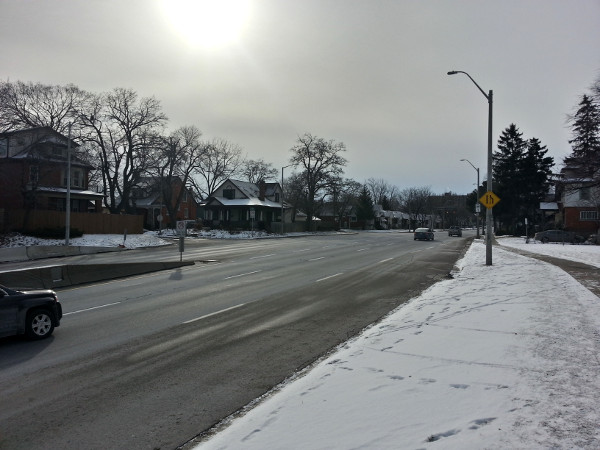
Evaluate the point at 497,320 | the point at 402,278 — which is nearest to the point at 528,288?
the point at 497,320

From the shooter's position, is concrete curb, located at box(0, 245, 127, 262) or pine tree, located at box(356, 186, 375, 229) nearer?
concrete curb, located at box(0, 245, 127, 262)

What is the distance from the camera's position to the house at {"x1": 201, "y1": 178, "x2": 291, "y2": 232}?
227ft

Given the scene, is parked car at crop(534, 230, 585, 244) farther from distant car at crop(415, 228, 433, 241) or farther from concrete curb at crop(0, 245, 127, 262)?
concrete curb at crop(0, 245, 127, 262)

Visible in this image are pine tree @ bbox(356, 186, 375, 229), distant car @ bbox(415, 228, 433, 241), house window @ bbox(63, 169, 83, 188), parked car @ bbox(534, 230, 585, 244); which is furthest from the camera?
pine tree @ bbox(356, 186, 375, 229)

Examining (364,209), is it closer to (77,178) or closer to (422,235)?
(422,235)

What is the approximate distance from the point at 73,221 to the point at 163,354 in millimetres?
37127

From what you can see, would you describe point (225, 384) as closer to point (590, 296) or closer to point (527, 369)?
point (527, 369)

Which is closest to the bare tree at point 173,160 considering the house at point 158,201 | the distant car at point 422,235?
the house at point 158,201

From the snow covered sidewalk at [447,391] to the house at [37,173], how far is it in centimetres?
3708

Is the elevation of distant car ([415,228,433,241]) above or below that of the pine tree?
below

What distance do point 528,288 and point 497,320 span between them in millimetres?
4453

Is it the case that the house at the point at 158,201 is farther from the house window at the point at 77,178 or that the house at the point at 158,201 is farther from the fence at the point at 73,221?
the fence at the point at 73,221

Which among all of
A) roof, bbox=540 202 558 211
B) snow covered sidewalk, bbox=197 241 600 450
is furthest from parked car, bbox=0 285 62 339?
roof, bbox=540 202 558 211

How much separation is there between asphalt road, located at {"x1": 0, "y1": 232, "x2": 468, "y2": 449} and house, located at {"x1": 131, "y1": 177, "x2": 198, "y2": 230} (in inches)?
1855
